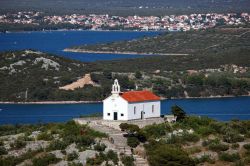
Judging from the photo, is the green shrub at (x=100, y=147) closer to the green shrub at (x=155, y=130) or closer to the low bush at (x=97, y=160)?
the low bush at (x=97, y=160)

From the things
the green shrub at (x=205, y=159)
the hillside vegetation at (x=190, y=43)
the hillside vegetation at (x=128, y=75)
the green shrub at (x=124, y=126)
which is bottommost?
the hillside vegetation at (x=190, y=43)

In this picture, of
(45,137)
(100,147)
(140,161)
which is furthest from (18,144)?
(140,161)

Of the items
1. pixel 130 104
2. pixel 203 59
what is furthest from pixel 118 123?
pixel 203 59

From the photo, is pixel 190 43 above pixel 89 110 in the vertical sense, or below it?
below

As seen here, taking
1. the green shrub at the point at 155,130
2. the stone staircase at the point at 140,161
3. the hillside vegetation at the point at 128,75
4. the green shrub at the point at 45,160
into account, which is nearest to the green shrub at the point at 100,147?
the stone staircase at the point at 140,161

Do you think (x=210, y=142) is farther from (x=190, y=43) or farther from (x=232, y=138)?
(x=190, y=43)
